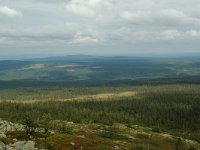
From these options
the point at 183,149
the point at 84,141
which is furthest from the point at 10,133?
the point at 183,149

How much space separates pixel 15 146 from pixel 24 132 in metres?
21.2

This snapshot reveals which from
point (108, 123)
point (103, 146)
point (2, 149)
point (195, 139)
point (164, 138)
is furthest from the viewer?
point (108, 123)

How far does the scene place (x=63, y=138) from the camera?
93375 mm

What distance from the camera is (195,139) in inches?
6447

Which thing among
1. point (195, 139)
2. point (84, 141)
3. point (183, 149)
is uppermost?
point (84, 141)

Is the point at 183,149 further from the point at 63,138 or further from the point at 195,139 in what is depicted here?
the point at 195,139

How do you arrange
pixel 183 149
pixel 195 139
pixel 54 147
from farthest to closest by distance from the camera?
pixel 195 139 → pixel 183 149 → pixel 54 147

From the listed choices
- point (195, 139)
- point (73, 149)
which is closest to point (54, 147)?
point (73, 149)

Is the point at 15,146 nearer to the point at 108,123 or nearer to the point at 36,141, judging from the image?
the point at 36,141

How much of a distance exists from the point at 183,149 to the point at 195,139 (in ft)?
184

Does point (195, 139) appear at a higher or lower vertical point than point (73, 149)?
lower

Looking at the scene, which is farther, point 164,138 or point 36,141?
point 164,138

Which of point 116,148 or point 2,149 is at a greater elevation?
point 2,149

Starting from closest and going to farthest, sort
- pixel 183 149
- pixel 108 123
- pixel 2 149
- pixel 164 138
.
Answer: pixel 2 149, pixel 183 149, pixel 164 138, pixel 108 123
